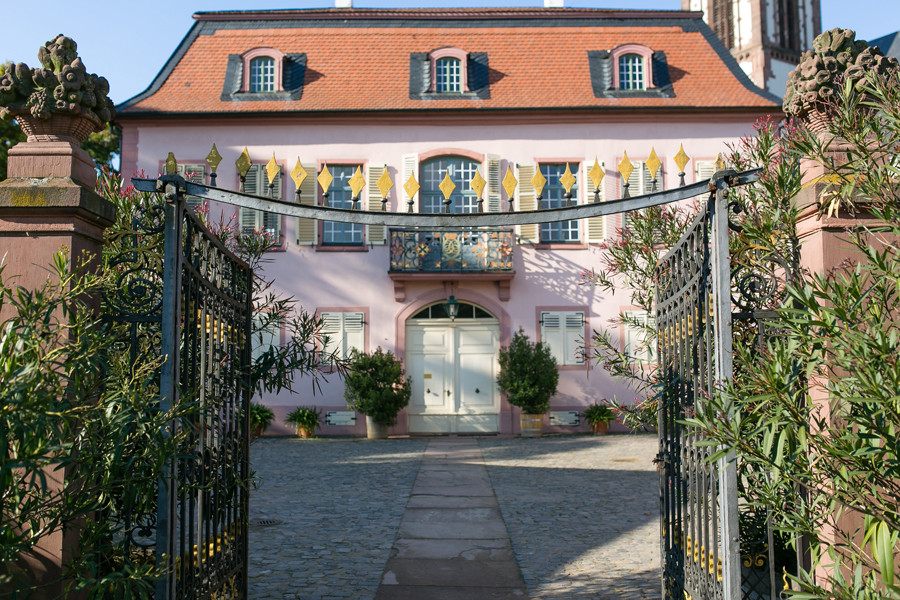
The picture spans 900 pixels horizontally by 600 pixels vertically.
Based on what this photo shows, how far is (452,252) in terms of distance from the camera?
60.8 feet

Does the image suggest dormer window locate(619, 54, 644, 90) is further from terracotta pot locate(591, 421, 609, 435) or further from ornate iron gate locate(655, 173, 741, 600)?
ornate iron gate locate(655, 173, 741, 600)

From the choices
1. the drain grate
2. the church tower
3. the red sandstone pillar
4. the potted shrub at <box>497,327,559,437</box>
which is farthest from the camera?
the church tower

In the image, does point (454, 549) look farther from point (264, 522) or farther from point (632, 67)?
point (632, 67)

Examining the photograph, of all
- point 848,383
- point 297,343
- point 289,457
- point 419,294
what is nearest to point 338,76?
point 419,294

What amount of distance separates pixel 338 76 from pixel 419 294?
5758 mm

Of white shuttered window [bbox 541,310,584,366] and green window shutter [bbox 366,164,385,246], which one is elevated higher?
green window shutter [bbox 366,164,385,246]

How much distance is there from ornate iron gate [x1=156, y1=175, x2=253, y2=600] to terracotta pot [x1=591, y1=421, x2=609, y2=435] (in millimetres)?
14194

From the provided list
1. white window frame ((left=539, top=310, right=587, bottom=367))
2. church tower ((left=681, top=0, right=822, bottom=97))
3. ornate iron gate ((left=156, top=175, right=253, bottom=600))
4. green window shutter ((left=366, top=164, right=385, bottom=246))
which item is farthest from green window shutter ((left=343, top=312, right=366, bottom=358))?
church tower ((left=681, top=0, right=822, bottom=97))

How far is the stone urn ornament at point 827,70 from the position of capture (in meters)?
3.70

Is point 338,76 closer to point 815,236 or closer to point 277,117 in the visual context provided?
point 277,117

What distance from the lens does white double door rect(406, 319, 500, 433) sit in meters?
19.1

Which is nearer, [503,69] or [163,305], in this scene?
[163,305]

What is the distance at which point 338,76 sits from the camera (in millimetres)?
20219

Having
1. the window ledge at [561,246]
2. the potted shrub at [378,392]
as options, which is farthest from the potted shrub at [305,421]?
the window ledge at [561,246]
